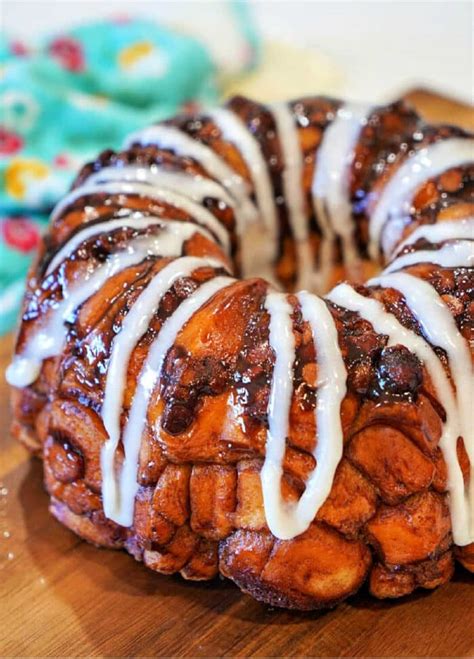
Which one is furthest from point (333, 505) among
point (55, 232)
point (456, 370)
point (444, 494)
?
point (55, 232)

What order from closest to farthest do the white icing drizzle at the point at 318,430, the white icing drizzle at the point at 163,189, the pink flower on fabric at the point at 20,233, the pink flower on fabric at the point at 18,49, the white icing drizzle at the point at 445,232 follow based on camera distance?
the white icing drizzle at the point at 318,430, the white icing drizzle at the point at 445,232, the white icing drizzle at the point at 163,189, the pink flower on fabric at the point at 20,233, the pink flower on fabric at the point at 18,49

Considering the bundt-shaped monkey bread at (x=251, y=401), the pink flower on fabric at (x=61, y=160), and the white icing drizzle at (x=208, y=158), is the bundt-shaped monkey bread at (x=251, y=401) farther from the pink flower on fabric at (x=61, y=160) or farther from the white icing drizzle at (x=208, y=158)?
the pink flower on fabric at (x=61, y=160)

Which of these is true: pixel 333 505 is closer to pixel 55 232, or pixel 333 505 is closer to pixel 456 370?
pixel 456 370

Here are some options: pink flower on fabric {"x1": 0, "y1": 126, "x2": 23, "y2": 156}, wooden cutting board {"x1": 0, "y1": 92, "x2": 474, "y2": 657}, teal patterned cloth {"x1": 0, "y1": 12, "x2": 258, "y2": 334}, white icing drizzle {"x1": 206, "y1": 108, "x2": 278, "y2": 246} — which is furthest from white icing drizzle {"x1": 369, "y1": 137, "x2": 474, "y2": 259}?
pink flower on fabric {"x1": 0, "y1": 126, "x2": 23, "y2": 156}

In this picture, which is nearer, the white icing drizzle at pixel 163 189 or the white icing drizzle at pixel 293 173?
the white icing drizzle at pixel 163 189

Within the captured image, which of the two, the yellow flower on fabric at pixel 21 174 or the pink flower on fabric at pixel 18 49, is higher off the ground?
the pink flower on fabric at pixel 18 49

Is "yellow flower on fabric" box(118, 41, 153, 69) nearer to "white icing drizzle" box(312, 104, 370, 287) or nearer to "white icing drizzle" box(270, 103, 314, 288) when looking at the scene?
"white icing drizzle" box(270, 103, 314, 288)

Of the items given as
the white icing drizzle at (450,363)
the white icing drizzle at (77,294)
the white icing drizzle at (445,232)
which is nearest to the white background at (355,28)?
the white icing drizzle at (445,232)

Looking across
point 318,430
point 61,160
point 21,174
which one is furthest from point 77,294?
point 61,160
